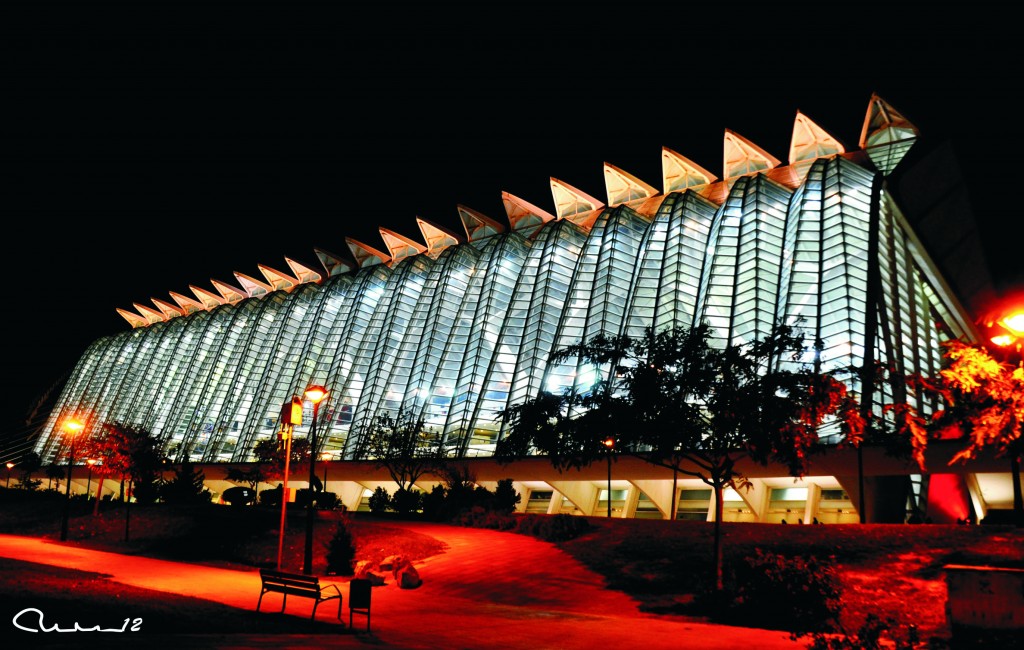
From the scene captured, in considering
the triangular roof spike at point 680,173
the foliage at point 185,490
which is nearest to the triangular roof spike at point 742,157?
the triangular roof spike at point 680,173

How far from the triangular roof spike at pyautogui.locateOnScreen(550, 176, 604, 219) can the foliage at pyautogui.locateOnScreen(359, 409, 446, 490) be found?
17.7 meters

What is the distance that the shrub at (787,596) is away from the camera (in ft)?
39.1

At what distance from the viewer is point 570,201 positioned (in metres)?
49.2

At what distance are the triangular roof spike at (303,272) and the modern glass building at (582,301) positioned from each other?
64cm

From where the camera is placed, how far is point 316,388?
17.2 m

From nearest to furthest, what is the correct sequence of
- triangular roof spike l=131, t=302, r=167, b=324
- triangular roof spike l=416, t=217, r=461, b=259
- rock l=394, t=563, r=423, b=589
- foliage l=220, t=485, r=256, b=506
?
rock l=394, t=563, r=423, b=589, foliage l=220, t=485, r=256, b=506, triangular roof spike l=416, t=217, r=461, b=259, triangular roof spike l=131, t=302, r=167, b=324

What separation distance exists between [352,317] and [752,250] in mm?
29439

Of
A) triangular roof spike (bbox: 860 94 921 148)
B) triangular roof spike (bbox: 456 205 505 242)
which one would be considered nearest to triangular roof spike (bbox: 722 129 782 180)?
triangular roof spike (bbox: 860 94 921 148)

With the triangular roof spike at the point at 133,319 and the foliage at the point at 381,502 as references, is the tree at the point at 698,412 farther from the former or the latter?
the triangular roof spike at the point at 133,319

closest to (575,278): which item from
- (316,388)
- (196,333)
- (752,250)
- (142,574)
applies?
(752,250)

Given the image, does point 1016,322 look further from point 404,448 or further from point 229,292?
point 229,292

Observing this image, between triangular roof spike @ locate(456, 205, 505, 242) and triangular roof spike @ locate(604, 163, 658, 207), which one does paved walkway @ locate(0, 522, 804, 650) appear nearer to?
triangular roof spike @ locate(604, 163, 658, 207)

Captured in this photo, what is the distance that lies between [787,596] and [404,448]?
25836 millimetres

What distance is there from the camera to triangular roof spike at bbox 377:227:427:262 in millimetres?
56312
